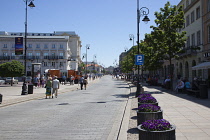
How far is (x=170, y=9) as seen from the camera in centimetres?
2288

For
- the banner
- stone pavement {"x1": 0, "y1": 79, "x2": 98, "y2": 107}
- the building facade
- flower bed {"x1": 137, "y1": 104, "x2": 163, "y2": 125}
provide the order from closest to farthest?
flower bed {"x1": 137, "y1": 104, "x2": 163, "y2": 125} < stone pavement {"x1": 0, "y1": 79, "x2": 98, "y2": 107} < the banner < the building facade

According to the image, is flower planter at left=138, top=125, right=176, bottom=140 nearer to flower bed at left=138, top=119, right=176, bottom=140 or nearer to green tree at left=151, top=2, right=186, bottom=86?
flower bed at left=138, top=119, right=176, bottom=140

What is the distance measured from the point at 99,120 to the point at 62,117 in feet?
5.22

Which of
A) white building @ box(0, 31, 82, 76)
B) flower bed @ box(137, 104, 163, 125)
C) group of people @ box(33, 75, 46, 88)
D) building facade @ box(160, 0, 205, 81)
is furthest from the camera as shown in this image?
white building @ box(0, 31, 82, 76)

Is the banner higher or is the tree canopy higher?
the banner

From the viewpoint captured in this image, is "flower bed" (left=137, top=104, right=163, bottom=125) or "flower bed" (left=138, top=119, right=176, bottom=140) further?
"flower bed" (left=137, top=104, right=163, bottom=125)

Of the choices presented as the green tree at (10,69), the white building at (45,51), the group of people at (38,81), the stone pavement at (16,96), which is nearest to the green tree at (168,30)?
the stone pavement at (16,96)

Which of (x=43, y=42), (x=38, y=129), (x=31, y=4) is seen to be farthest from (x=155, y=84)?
(x=43, y=42)

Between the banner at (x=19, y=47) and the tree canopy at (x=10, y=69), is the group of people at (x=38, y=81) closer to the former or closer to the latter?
the tree canopy at (x=10, y=69)

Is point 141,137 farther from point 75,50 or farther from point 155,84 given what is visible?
point 75,50

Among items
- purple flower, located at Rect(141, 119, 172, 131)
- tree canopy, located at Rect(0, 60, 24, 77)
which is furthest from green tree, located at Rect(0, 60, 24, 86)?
purple flower, located at Rect(141, 119, 172, 131)

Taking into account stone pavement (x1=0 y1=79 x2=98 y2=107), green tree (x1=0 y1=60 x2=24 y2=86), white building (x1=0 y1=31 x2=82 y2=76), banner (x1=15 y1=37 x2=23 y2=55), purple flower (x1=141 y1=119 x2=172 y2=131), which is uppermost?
white building (x1=0 y1=31 x2=82 y2=76)

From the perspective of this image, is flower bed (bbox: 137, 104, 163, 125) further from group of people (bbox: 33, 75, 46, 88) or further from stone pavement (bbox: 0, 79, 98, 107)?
group of people (bbox: 33, 75, 46, 88)

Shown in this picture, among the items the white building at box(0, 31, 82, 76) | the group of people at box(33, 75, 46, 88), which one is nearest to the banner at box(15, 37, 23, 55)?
the group of people at box(33, 75, 46, 88)
